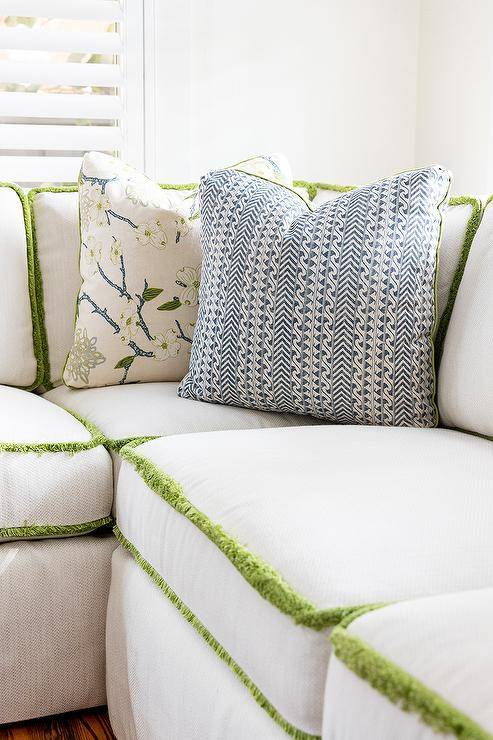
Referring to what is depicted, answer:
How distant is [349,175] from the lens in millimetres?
2803

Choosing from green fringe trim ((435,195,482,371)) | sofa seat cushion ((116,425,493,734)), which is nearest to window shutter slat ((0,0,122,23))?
green fringe trim ((435,195,482,371))

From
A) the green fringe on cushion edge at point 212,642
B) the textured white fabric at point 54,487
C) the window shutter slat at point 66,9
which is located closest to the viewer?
the green fringe on cushion edge at point 212,642

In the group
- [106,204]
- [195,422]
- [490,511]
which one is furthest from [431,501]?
[106,204]

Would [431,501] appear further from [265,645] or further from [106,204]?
[106,204]

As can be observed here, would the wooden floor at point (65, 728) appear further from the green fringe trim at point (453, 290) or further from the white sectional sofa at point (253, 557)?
the green fringe trim at point (453, 290)

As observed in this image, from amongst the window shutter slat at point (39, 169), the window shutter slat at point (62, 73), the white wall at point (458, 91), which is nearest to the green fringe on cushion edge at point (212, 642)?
the window shutter slat at point (39, 169)

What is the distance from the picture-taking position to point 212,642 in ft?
3.39

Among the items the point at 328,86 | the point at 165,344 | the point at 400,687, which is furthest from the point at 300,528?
the point at 328,86

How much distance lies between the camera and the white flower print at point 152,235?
1757 millimetres

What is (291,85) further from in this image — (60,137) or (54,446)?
(54,446)

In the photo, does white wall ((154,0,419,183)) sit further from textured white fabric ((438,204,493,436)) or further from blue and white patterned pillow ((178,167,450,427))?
textured white fabric ((438,204,493,436))

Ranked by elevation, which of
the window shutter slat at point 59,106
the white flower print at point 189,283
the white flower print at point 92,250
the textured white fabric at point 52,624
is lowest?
the textured white fabric at point 52,624

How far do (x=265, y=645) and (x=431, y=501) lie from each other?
0.86 ft

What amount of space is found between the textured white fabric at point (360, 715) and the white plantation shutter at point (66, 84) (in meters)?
2.00
